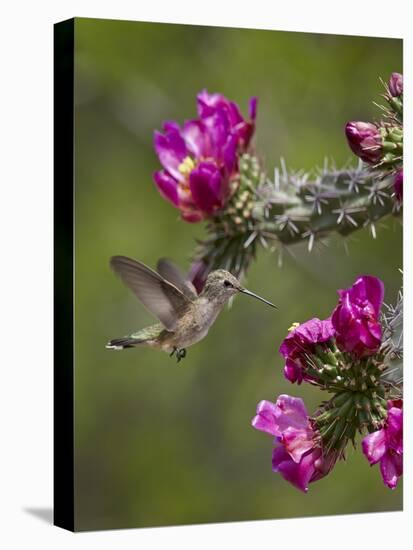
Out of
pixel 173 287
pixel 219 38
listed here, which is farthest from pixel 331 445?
pixel 219 38

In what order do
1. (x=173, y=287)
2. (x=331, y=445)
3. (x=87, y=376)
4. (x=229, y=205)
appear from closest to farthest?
(x=331, y=445) → (x=173, y=287) → (x=229, y=205) → (x=87, y=376)

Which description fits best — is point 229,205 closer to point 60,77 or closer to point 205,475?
point 60,77

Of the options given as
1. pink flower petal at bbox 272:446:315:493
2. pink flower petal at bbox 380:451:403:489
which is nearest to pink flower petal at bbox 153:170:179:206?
pink flower petal at bbox 272:446:315:493

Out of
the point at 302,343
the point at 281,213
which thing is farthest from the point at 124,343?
the point at 281,213

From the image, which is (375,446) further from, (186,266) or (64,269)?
(186,266)

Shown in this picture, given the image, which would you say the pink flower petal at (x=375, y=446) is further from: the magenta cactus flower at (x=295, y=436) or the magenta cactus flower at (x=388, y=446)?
the magenta cactus flower at (x=295, y=436)
